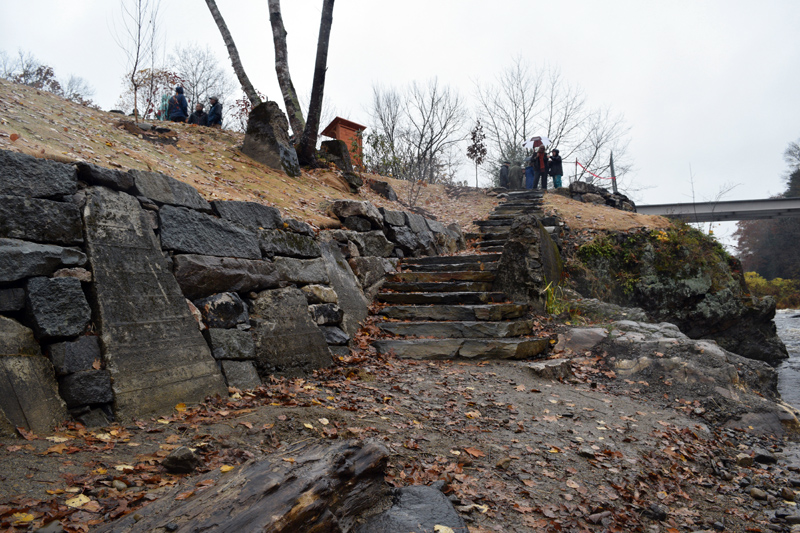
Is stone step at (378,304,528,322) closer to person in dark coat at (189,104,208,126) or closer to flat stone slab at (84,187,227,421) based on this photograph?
flat stone slab at (84,187,227,421)

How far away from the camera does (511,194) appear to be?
17031mm

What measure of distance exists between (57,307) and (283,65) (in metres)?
9.63

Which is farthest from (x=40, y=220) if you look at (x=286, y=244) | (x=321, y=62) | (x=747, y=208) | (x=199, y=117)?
(x=747, y=208)

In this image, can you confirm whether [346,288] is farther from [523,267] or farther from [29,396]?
[29,396]

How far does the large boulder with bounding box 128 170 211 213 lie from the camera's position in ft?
14.0

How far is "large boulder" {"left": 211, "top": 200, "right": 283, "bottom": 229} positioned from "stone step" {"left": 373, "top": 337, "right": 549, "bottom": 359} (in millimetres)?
2085

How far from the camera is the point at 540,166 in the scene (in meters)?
17.8

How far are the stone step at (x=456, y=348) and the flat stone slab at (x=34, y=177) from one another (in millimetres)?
3823

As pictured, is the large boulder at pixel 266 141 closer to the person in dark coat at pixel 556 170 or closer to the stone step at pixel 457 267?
the stone step at pixel 457 267

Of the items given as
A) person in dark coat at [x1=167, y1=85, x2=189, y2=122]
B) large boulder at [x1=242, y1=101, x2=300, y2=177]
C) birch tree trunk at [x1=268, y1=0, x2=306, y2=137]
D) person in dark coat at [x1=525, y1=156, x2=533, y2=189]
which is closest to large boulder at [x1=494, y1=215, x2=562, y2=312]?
large boulder at [x1=242, y1=101, x2=300, y2=177]

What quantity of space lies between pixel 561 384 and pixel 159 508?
15.1 ft

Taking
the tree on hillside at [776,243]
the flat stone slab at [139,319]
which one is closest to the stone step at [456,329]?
the flat stone slab at [139,319]

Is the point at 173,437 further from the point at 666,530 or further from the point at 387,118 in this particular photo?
the point at 387,118

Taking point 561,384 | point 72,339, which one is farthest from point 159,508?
point 561,384
